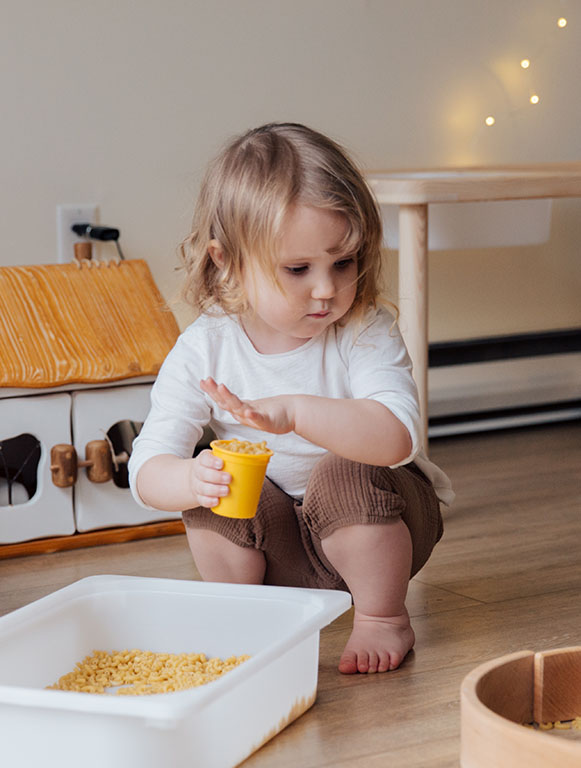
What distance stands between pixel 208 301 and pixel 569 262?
4.83 feet

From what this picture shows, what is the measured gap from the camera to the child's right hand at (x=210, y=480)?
93 cm

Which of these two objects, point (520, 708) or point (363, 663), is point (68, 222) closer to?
point (363, 663)

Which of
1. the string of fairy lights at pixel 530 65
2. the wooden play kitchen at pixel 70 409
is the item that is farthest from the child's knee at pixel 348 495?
the string of fairy lights at pixel 530 65

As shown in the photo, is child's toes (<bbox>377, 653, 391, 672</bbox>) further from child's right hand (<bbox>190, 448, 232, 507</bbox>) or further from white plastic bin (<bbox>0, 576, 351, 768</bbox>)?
child's right hand (<bbox>190, 448, 232, 507</bbox>)

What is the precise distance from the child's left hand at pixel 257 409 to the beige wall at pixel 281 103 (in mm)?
993

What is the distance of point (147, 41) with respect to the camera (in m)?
1.87

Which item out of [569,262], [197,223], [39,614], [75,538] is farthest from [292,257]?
[569,262]

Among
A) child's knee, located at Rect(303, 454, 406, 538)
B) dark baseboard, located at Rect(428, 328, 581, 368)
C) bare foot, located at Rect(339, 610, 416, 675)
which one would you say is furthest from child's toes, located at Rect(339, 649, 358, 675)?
dark baseboard, located at Rect(428, 328, 581, 368)

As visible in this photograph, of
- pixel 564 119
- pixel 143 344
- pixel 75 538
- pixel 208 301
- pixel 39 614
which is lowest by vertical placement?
pixel 75 538

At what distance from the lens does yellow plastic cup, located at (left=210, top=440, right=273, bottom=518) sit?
92 cm

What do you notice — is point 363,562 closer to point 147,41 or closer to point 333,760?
point 333,760

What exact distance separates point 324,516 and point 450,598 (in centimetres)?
28

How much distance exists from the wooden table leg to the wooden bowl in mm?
735

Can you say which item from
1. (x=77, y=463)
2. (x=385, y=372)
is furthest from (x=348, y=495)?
(x=77, y=463)
